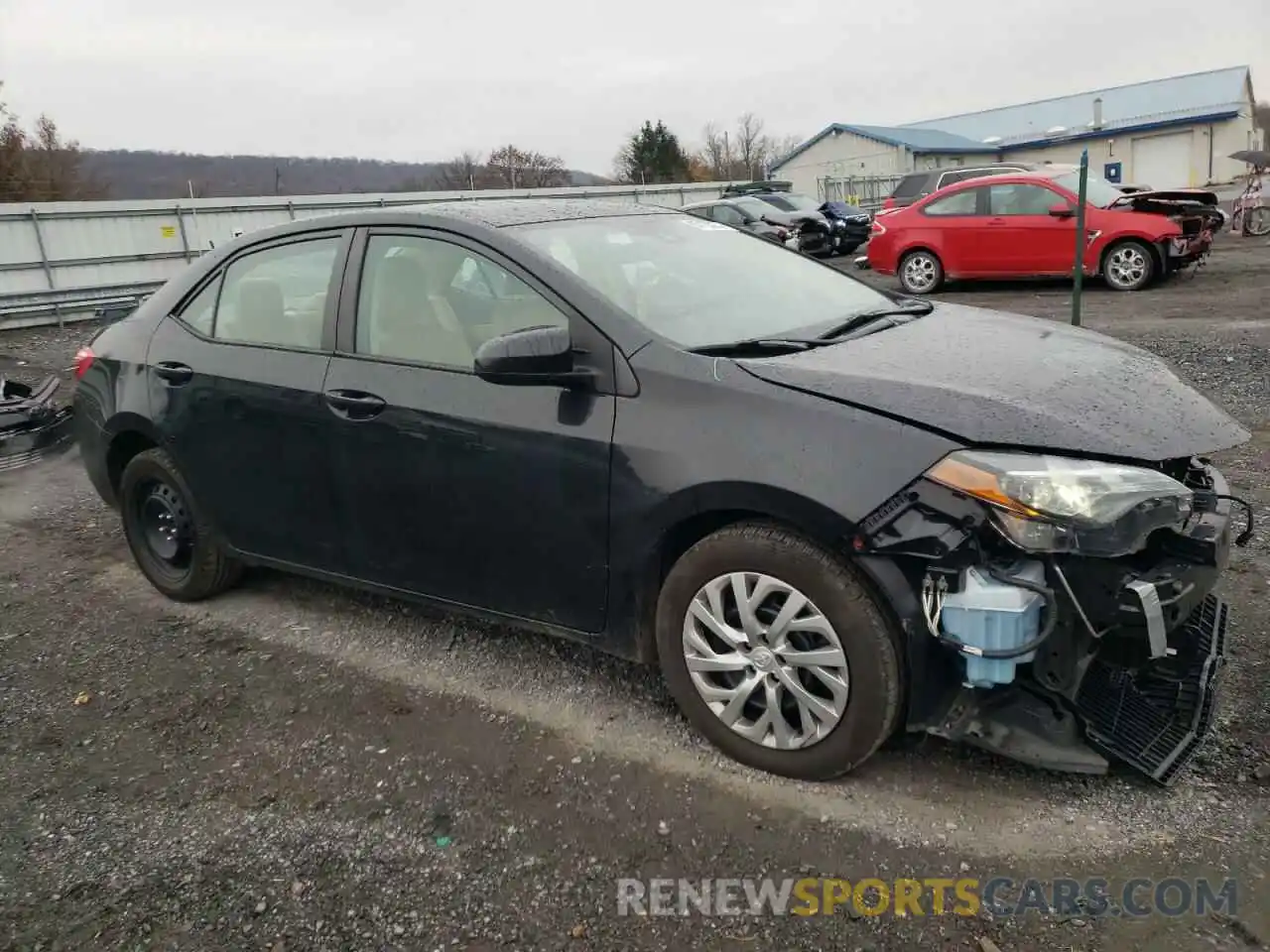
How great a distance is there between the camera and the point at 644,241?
→ 360 centimetres

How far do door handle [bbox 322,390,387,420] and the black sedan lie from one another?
11 millimetres

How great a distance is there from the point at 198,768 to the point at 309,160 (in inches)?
1324

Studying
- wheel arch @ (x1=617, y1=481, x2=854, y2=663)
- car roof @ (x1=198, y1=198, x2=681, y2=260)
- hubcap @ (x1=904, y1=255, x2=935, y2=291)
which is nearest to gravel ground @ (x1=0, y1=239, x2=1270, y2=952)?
wheel arch @ (x1=617, y1=481, x2=854, y2=663)

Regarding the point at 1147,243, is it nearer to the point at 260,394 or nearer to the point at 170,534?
the point at 260,394

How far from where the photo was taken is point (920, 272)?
1366cm

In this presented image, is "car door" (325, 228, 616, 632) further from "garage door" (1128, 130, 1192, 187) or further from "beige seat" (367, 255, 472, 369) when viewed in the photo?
"garage door" (1128, 130, 1192, 187)

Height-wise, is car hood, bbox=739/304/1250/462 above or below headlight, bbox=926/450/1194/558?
above

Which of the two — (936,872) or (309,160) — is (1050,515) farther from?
(309,160)

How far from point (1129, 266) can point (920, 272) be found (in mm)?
2662

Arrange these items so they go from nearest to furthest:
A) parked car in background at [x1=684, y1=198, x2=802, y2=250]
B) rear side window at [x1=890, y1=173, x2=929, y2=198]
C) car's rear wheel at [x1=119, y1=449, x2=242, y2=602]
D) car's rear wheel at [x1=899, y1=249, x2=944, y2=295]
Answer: car's rear wheel at [x1=119, y1=449, x2=242, y2=602], car's rear wheel at [x1=899, y1=249, x2=944, y2=295], parked car in background at [x1=684, y1=198, x2=802, y2=250], rear side window at [x1=890, y1=173, x2=929, y2=198]

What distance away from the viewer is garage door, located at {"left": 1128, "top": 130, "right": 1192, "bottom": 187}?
1874 inches

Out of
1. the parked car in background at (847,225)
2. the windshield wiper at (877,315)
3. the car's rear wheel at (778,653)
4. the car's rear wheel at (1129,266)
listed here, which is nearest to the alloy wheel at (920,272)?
the car's rear wheel at (1129,266)

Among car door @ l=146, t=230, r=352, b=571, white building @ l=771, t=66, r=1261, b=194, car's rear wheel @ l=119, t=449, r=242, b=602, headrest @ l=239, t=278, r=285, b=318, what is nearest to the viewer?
car door @ l=146, t=230, r=352, b=571

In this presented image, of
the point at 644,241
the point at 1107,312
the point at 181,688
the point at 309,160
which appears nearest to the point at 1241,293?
the point at 1107,312
